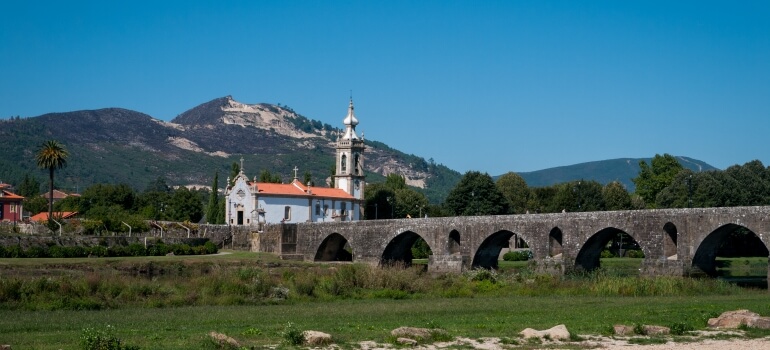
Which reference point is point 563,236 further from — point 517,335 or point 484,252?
point 517,335

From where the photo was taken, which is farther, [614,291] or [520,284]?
[520,284]

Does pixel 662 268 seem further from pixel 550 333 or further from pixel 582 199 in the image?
pixel 582 199

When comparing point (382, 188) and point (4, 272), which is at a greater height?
point (382, 188)

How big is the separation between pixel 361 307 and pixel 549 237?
34.3m

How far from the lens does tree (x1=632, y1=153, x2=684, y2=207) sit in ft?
391

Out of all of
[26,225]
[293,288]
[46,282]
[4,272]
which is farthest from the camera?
[26,225]

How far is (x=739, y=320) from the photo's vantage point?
26750 millimetres

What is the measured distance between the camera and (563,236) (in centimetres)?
6625

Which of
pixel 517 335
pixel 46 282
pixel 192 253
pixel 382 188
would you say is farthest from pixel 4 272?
pixel 382 188

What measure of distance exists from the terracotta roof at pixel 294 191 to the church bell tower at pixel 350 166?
8.90 feet

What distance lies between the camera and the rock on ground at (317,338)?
23.3m

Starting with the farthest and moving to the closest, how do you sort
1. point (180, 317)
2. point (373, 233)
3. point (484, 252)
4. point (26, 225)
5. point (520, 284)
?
1. point (26, 225)
2. point (373, 233)
3. point (484, 252)
4. point (520, 284)
5. point (180, 317)

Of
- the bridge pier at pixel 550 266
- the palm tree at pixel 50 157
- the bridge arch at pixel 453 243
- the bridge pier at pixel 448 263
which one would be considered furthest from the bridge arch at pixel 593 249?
the palm tree at pixel 50 157

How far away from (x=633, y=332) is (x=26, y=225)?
231 ft
